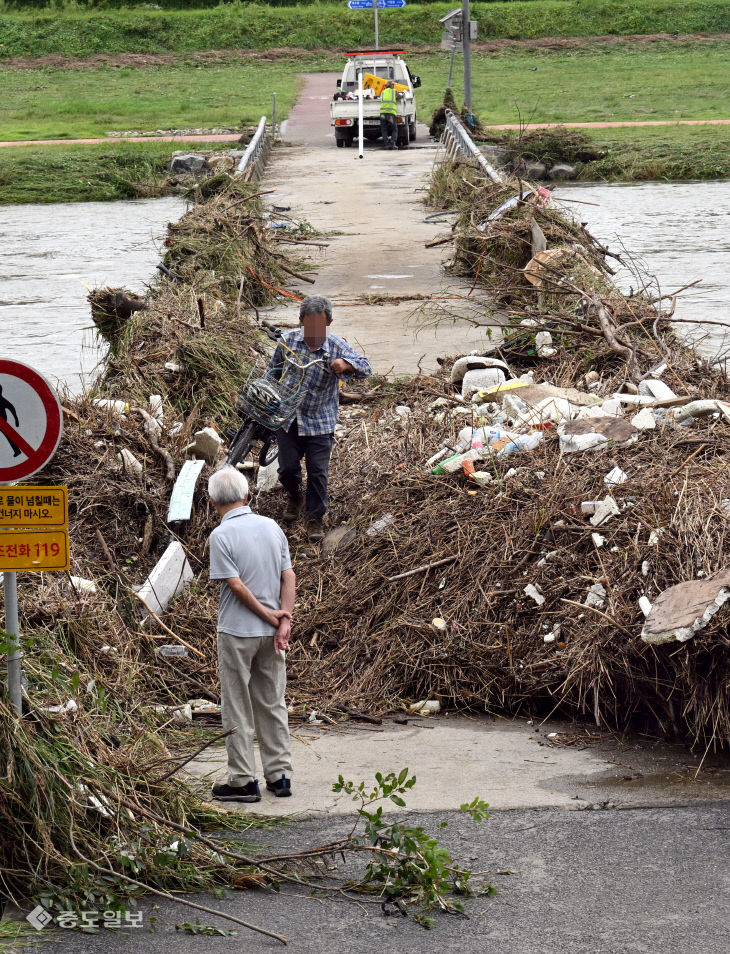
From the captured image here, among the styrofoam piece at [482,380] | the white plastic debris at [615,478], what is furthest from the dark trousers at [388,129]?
the white plastic debris at [615,478]

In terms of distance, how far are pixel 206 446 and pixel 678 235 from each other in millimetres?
17570

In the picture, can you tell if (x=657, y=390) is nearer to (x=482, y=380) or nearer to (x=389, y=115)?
(x=482, y=380)

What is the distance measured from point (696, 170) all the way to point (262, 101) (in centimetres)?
2430

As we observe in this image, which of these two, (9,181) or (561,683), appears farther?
(9,181)

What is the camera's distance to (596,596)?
760cm

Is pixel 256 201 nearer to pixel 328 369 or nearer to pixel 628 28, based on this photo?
pixel 328 369

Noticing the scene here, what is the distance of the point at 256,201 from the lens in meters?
23.8

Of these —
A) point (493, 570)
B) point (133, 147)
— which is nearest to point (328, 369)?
point (493, 570)

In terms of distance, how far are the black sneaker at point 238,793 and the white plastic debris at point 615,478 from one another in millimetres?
3281

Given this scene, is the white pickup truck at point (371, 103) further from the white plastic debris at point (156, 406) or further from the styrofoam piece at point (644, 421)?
the styrofoam piece at point (644, 421)

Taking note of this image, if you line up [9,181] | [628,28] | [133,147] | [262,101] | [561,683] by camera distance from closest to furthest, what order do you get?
[561,683], [9,181], [133,147], [262,101], [628,28]

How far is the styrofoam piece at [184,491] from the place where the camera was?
9.65m

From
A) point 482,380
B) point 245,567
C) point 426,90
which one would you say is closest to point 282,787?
point 245,567

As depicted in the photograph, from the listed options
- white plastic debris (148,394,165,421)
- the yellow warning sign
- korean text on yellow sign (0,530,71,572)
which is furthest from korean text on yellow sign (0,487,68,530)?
the yellow warning sign
